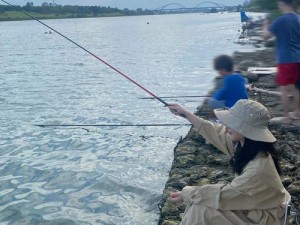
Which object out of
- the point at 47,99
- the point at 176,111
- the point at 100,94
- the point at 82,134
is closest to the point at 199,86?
the point at 100,94

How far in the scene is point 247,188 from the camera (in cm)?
346

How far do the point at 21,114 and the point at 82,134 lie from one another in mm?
3952

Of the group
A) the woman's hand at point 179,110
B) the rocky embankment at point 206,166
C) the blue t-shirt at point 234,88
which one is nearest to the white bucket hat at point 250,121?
the woman's hand at point 179,110

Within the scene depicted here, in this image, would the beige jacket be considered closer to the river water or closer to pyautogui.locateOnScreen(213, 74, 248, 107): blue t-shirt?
pyautogui.locateOnScreen(213, 74, 248, 107): blue t-shirt

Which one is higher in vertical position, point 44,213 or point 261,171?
point 261,171

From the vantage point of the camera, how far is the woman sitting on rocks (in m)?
3.47

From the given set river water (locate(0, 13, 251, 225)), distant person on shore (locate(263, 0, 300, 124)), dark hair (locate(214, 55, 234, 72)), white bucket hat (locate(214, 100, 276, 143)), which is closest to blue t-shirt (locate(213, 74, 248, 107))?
dark hair (locate(214, 55, 234, 72))

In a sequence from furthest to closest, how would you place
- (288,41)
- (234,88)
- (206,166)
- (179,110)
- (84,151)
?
(84,151) < (206,166) < (288,41) < (234,88) < (179,110)

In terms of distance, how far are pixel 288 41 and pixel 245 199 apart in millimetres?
3815

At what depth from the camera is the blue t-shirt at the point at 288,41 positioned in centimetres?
648

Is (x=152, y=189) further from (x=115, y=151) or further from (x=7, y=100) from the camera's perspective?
(x=7, y=100)

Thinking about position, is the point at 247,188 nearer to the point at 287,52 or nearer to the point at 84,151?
the point at 287,52

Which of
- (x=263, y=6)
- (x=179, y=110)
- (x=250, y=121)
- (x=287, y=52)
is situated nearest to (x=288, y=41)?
(x=287, y=52)

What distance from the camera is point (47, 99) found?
744 inches
